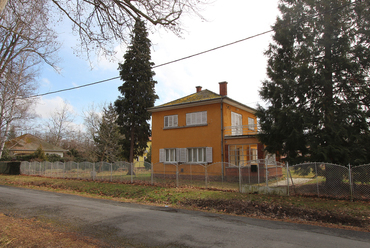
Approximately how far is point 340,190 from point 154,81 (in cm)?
2353

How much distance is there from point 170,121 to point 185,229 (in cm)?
1675

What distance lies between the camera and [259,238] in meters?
Result: 5.91

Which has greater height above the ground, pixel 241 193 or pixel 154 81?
pixel 154 81

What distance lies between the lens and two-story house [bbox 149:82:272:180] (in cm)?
1978

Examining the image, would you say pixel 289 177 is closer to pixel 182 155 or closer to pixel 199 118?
pixel 199 118

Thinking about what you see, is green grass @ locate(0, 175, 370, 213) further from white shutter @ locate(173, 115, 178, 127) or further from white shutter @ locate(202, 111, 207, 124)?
white shutter @ locate(173, 115, 178, 127)

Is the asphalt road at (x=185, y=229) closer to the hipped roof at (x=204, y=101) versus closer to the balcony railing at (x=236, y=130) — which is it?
the balcony railing at (x=236, y=130)

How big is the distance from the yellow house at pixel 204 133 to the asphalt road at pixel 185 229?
34.2 ft

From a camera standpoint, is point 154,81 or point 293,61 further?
point 154,81

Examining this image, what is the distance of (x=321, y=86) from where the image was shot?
12906mm

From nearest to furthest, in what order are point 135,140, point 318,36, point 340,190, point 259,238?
point 259,238 → point 340,190 → point 318,36 → point 135,140

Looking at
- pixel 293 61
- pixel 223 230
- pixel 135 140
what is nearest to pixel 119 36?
pixel 223 230

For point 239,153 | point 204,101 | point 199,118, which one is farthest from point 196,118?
point 239,153

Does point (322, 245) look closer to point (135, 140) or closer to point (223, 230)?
A: point (223, 230)
